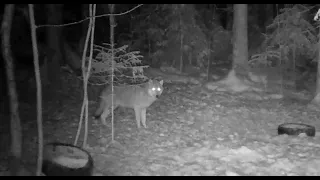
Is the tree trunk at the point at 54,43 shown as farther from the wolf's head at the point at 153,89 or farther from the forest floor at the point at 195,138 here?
the wolf's head at the point at 153,89

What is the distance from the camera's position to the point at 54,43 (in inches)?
634

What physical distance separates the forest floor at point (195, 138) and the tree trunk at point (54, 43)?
200cm

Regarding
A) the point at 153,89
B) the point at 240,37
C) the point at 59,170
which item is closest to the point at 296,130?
the point at 153,89

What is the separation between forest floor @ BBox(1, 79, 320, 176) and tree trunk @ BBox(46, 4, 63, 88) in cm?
200

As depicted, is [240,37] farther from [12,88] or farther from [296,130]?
[12,88]

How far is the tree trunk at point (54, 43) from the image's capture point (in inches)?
564

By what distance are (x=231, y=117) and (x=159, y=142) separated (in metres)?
3.90

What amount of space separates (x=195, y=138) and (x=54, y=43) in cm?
969

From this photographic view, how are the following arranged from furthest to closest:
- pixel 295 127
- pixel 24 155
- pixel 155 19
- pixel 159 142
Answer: pixel 155 19 → pixel 295 127 → pixel 159 142 → pixel 24 155

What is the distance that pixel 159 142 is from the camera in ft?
29.7

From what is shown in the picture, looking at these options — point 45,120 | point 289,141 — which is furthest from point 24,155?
point 289,141

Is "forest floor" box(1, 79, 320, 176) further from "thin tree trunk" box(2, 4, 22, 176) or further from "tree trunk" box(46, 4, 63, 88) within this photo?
"tree trunk" box(46, 4, 63, 88)

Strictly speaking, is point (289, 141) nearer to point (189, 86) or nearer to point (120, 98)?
point (120, 98)
